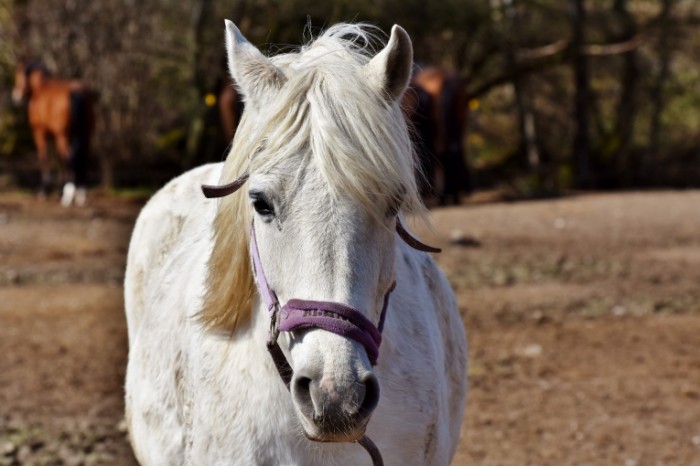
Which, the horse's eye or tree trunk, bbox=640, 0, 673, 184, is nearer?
the horse's eye

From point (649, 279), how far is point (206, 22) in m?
9.09

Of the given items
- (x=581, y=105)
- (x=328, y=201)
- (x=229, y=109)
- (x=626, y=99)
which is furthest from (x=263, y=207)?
(x=626, y=99)

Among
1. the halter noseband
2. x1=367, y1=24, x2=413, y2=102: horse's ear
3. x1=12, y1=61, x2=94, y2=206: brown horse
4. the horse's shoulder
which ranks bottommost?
x1=12, y1=61, x2=94, y2=206: brown horse

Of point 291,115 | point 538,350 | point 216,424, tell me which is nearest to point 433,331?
point 216,424

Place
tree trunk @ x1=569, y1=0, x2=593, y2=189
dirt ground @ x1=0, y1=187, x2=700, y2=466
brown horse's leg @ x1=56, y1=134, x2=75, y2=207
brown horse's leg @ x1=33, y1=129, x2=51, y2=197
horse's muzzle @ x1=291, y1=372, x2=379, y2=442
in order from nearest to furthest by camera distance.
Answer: horse's muzzle @ x1=291, y1=372, x2=379, y2=442 < dirt ground @ x1=0, y1=187, x2=700, y2=466 < brown horse's leg @ x1=56, y1=134, x2=75, y2=207 < brown horse's leg @ x1=33, y1=129, x2=51, y2=197 < tree trunk @ x1=569, y1=0, x2=593, y2=189

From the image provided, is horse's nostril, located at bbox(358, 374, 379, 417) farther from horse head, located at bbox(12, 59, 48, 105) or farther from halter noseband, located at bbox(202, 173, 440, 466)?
horse head, located at bbox(12, 59, 48, 105)

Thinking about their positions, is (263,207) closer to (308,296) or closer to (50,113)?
(308,296)

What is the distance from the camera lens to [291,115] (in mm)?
2416

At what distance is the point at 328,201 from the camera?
91.8 inches

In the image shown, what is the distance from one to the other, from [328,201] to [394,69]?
403mm

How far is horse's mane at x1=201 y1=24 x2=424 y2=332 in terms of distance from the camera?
7.70ft

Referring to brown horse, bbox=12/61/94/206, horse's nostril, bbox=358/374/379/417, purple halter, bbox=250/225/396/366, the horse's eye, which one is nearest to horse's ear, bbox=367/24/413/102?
the horse's eye

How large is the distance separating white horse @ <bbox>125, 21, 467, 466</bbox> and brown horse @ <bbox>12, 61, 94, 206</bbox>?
12053 mm

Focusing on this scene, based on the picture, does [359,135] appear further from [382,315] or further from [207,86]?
[207,86]
